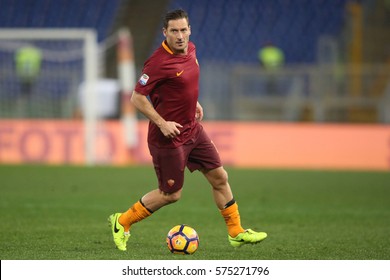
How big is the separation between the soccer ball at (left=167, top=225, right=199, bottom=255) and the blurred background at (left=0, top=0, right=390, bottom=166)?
11.8m

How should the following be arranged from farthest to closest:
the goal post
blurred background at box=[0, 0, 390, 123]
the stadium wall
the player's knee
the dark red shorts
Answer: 1. blurred background at box=[0, 0, 390, 123]
2. the stadium wall
3. the goal post
4. the player's knee
5. the dark red shorts

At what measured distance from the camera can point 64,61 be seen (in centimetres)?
2025

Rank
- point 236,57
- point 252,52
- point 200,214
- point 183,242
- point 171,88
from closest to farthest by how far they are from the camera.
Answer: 1. point 183,242
2. point 171,88
3. point 200,214
4. point 236,57
5. point 252,52

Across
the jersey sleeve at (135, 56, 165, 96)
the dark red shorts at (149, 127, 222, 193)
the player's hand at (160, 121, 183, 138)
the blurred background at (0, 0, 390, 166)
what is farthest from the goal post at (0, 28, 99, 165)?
the player's hand at (160, 121, 183, 138)

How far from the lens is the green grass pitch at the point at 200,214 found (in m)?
7.77

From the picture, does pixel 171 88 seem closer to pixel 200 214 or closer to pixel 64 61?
pixel 200 214

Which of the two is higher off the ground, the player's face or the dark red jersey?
the player's face

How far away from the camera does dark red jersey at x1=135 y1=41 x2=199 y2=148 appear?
7.55 meters

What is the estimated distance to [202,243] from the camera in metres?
8.34

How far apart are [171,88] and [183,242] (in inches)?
50.1

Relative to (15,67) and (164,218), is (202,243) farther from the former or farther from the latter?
(15,67)

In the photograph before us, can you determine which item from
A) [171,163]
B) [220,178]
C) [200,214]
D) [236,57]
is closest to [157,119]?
[171,163]

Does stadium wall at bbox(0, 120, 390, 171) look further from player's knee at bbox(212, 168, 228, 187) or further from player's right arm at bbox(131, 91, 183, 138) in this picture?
player's right arm at bbox(131, 91, 183, 138)
